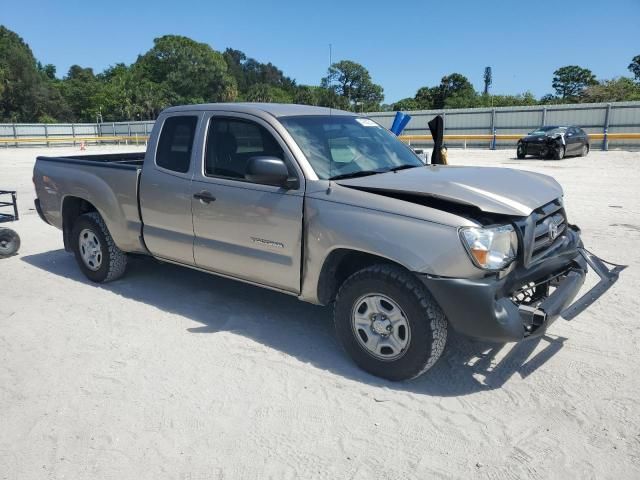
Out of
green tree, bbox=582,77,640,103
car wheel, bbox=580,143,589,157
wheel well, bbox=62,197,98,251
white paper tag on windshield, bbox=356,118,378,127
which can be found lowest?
wheel well, bbox=62,197,98,251

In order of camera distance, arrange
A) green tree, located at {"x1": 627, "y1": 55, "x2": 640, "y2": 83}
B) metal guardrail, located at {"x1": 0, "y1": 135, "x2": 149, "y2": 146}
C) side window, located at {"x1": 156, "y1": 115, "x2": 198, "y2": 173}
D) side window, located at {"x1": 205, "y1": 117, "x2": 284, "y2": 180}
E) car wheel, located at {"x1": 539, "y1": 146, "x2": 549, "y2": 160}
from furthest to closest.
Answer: green tree, located at {"x1": 627, "y1": 55, "x2": 640, "y2": 83} → metal guardrail, located at {"x1": 0, "y1": 135, "x2": 149, "y2": 146} → car wheel, located at {"x1": 539, "y1": 146, "x2": 549, "y2": 160} → side window, located at {"x1": 156, "y1": 115, "x2": 198, "y2": 173} → side window, located at {"x1": 205, "y1": 117, "x2": 284, "y2": 180}

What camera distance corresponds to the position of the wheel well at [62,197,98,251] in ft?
20.2

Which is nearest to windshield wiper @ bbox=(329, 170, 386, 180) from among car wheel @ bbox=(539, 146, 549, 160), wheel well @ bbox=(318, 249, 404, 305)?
wheel well @ bbox=(318, 249, 404, 305)

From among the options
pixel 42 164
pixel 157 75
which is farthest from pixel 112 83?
pixel 42 164

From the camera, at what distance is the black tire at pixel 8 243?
7090mm

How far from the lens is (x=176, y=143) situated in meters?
5.01

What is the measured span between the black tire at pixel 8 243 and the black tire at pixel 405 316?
17.8 feet

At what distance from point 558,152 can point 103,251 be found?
20.6m

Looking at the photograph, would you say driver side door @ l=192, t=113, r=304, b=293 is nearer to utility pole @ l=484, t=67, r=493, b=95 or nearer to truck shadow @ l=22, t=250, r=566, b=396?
truck shadow @ l=22, t=250, r=566, b=396

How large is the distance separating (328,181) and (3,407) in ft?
8.74

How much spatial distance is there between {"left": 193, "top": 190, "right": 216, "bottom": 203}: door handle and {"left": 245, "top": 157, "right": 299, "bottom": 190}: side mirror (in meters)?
0.71

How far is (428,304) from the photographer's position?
3461 millimetres

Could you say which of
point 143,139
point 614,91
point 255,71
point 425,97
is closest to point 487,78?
point 425,97

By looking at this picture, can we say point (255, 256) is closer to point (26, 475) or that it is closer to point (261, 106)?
point (261, 106)
